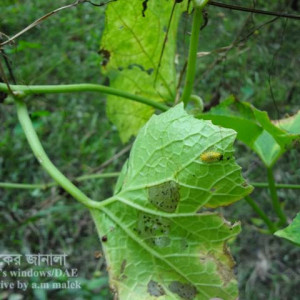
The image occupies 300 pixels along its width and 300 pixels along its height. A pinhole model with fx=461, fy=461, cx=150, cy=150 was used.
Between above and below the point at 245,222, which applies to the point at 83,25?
above

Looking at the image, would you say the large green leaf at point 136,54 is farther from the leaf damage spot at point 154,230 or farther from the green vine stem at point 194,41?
the leaf damage spot at point 154,230

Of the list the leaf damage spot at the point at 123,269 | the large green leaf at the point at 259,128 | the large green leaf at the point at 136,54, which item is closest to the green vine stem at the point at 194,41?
the large green leaf at the point at 259,128

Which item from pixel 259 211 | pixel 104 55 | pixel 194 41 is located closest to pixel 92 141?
pixel 104 55

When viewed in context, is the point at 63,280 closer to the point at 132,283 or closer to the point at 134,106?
the point at 134,106

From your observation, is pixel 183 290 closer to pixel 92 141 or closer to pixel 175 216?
pixel 175 216

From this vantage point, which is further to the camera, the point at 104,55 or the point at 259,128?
the point at 104,55

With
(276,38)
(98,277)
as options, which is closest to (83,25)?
(276,38)
